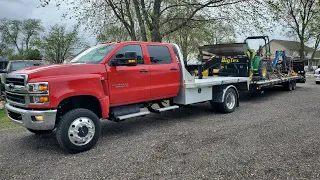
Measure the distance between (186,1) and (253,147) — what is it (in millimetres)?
10665

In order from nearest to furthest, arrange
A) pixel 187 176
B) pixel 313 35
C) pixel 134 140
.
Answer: pixel 187 176 → pixel 134 140 → pixel 313 35

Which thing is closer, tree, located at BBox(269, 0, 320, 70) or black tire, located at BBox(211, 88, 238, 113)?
black tire, located at BBox(211, 88, 238, 113)

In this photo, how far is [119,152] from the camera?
5.11m

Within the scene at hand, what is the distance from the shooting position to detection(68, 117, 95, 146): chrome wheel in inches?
198

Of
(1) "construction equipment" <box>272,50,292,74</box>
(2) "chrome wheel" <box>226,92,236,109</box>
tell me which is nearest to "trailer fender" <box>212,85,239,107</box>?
(2) "chrome wheel" <box>226,92,236,109</box>

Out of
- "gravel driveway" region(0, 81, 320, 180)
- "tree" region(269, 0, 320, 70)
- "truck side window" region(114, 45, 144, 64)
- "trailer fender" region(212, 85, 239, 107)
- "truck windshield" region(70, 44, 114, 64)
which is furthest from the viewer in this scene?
"tree" region(269, 0, 320, 70)

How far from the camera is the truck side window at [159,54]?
6.69 metres

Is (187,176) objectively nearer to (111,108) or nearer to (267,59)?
(111,108)

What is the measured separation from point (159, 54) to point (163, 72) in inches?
18.8

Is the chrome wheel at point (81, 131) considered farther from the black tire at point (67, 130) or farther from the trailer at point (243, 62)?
the trailer at point (243, 62)

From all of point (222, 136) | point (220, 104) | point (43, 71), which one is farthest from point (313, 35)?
point (43, 71)

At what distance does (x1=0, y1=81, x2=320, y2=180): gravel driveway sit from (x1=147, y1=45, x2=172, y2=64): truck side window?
5.39 feet

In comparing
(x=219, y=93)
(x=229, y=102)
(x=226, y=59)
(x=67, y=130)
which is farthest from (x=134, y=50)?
(x=226, y=59)

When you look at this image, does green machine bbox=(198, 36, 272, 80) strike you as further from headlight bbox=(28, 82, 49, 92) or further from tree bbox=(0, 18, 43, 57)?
tree bbox=(0, 18, 43, 57)
